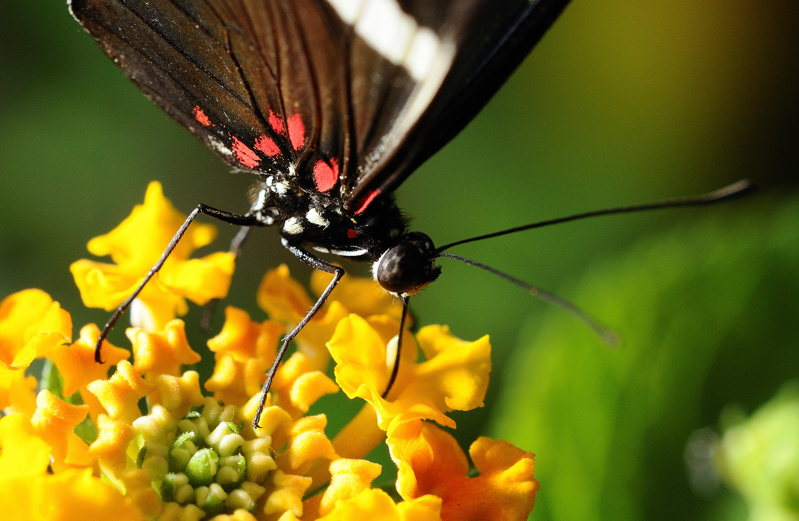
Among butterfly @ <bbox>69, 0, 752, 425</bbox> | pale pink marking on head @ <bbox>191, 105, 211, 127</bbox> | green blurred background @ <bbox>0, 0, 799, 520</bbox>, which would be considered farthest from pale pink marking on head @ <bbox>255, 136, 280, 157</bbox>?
green blurred background @ <bbox>0, 0, 799, 520</bbox>

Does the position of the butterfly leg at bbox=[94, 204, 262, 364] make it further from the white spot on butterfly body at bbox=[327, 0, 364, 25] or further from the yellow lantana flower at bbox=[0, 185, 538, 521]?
the white spot on butterfly body at bbox=[327, 0, 364, 25]

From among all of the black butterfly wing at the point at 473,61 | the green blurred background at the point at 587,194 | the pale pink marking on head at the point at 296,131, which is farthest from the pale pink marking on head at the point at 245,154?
the green blurred background at the point at 587,194

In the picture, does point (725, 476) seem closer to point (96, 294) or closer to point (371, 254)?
point (371, 254)

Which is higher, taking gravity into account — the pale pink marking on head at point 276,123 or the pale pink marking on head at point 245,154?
the pale pink marking on head at point 276,123

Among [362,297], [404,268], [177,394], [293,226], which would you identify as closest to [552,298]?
[404,268]

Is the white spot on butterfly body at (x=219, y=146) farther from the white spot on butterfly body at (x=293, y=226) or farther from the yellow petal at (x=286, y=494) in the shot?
the yellow petal at (x=286, y=494)

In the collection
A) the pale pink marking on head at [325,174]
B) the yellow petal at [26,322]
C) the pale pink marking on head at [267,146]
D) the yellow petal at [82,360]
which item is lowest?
the yellow petal at [26,322]

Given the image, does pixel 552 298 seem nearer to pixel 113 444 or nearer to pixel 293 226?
pixel 293 226
